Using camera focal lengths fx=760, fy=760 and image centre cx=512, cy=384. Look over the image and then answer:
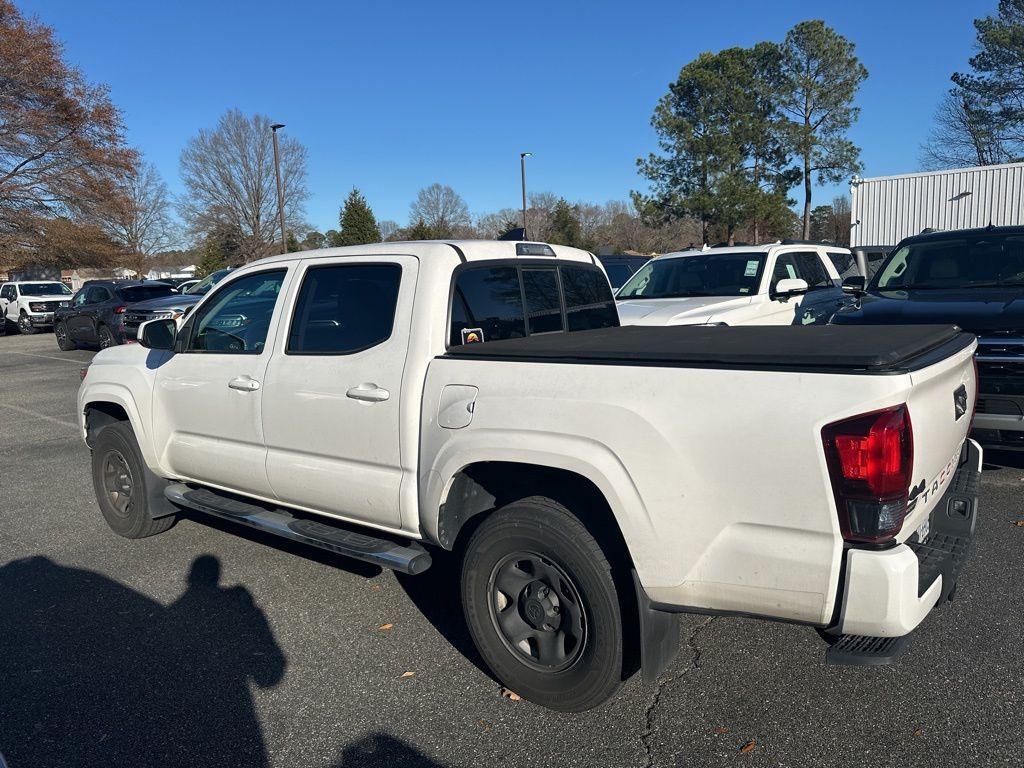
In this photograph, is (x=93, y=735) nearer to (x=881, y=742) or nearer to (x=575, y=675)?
(x=575, y=675)

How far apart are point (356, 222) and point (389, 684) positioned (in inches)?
1695

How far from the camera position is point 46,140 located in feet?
113

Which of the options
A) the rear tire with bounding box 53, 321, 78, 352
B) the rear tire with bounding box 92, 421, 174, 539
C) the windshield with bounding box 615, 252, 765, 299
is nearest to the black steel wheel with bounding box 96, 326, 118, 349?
the rear tire with bounding box 53, 321, 78, 352

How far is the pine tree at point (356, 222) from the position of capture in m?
43.9

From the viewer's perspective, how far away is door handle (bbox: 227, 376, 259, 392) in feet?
13.8

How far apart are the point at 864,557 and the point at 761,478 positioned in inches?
15.8

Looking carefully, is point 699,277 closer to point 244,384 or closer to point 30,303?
point 244,384

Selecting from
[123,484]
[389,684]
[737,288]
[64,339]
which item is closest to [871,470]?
[389,684]

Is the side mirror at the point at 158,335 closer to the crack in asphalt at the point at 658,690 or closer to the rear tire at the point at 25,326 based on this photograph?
the crack in asphalt at the point at 658,690

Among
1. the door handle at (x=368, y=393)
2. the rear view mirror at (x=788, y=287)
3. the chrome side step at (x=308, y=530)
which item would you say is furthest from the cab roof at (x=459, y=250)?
the rear view mirror at (x=788, y=287)

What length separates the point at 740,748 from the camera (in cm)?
291

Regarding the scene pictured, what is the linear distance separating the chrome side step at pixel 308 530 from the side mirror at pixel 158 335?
3.09 ft

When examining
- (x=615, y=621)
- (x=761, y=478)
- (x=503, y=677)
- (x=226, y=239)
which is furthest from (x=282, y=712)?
(x=226, y=239)

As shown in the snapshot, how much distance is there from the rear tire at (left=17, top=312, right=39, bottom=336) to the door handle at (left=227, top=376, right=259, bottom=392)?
28.0m
